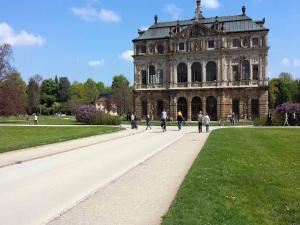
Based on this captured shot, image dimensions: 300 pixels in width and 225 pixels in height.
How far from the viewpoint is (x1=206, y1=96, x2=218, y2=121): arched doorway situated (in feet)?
216

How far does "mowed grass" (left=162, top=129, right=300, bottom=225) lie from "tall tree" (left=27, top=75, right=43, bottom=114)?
113 m

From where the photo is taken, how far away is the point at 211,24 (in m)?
67.5

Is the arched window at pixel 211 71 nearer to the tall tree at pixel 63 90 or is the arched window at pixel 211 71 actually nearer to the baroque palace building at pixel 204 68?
the baroque palace building at pixel 204 68

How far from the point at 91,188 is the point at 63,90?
131 meters

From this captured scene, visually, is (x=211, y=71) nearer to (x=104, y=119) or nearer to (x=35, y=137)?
(x=104, y=119)

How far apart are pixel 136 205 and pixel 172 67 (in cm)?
6038

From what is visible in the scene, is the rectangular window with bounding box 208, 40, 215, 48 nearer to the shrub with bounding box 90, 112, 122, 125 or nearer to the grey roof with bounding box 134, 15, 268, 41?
the grey roof with bounding box 134, 15, 268, 41

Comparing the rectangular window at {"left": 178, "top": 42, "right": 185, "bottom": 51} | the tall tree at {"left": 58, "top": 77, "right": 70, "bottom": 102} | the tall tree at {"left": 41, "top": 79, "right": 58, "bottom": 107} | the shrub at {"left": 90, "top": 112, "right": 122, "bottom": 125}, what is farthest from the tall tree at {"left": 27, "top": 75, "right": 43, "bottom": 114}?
the shrub at {"left": 90, "top": 112, "right": 122, "bottom": 125}

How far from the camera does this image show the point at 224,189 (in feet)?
32.2

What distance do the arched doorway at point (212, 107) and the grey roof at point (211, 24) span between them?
34.9 ft

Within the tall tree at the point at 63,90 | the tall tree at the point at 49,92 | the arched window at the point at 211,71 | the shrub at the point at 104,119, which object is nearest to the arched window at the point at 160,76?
the arched window at the point at 211,71

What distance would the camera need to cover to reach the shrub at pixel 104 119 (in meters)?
52.4

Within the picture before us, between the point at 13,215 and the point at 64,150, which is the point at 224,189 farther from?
the point at 64,150

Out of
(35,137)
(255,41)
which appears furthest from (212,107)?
(35,137)
